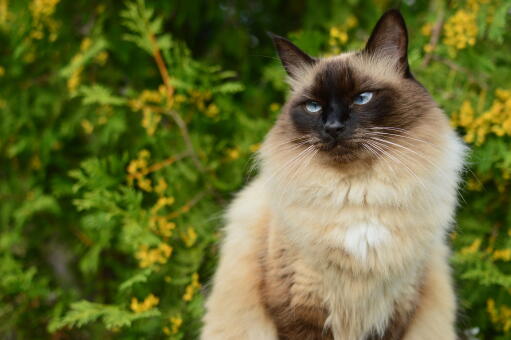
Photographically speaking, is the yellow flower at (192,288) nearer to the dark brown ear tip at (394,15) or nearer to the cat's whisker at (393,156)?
the cat's whisker at (393,156)

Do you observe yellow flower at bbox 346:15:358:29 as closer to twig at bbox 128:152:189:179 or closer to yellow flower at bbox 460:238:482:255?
twig at bbox 128:152:189:179

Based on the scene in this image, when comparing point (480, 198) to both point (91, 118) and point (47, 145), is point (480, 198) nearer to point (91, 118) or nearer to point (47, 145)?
point (91, 118)

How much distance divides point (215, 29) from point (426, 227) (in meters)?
2.11

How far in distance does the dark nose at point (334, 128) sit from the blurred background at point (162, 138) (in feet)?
2.42

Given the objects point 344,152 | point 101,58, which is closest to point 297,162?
point 344,152

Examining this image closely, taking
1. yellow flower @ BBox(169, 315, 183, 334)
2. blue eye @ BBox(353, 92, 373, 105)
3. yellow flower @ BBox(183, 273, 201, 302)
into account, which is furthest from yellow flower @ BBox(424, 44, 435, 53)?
yellow flower @ BBox(169, 315, 183, 334)

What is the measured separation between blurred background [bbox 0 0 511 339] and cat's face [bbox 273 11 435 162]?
0.53 metres

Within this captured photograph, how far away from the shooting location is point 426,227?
5.75 feet

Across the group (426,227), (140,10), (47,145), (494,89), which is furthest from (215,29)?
(426,227)

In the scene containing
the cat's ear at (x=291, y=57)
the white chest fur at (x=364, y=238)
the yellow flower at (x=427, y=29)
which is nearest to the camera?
the white chest fur at (x=364, y=238)

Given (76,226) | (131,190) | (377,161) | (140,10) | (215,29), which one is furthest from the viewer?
(215,29)

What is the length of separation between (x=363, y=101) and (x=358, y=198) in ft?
1.12

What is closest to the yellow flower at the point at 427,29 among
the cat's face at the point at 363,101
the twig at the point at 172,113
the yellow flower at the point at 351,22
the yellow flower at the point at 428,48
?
the yellow flower at the point at 428,48

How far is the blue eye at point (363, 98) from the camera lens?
5.75ft
